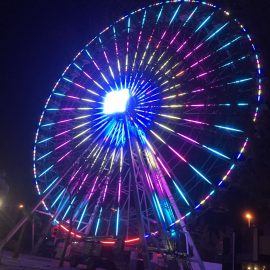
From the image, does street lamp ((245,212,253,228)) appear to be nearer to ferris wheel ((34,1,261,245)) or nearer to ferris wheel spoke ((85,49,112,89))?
ferris wheel ((34,1,261,245))

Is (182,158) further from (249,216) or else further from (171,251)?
(249,216)

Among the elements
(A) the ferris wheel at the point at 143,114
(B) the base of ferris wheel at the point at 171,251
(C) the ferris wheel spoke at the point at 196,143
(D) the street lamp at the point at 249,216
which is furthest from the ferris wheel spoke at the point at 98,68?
(D) the street lamp at the point at 249,216

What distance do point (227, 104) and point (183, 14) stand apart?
671cm

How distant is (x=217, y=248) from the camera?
1003 inches

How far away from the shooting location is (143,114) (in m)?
20.1

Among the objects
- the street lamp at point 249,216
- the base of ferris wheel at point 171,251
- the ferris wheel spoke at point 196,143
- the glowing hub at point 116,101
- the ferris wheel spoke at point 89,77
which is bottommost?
the base of ferris wheel at point 171,251

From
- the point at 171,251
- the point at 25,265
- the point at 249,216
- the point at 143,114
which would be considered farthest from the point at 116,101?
the point at 249,216

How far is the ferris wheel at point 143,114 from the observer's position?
59.1ft

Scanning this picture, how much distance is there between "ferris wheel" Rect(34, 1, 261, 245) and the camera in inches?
709

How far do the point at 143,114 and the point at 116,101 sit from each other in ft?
6.53

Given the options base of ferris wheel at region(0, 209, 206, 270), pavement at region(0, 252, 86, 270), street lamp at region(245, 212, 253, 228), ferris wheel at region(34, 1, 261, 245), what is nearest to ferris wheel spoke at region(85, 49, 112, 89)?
ferris wheel at region(34, 1, 261, 245)

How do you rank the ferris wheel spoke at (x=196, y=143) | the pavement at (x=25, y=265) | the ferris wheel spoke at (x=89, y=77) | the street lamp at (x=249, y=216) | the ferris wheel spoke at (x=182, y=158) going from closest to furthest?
the pavement at (x=25, y=265) → the ferris wheel spoke at (x=196, y=143) → the ferris wheel spoke at (x=182, y=158) → the ferris wheel spoke at (x=89, y=77) → the street lamp at (x=249, y=216)

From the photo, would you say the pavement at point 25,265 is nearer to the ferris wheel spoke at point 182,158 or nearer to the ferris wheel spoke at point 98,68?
the ferris wheel spoke at point 182,158

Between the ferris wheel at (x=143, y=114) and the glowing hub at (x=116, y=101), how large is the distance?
0.07m
